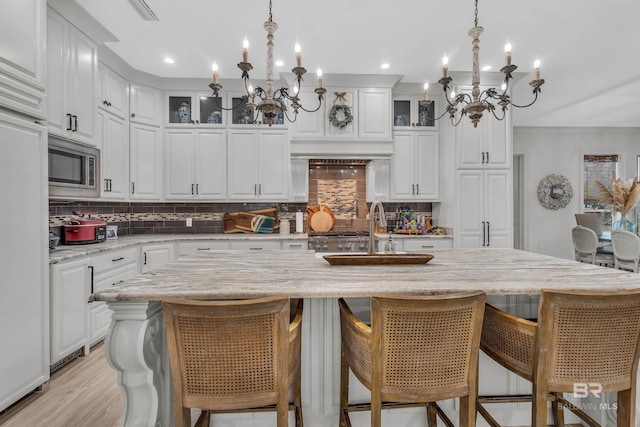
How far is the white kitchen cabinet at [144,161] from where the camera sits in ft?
12.6

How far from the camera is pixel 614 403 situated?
162 cm

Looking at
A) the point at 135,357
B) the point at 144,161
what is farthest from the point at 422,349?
the point at 144,161

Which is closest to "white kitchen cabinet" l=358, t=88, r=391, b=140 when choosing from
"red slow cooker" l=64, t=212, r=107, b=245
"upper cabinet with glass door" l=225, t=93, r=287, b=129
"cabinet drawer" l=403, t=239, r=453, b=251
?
"upper cabinet with glass door" l=225, t=93, r=287, b=129

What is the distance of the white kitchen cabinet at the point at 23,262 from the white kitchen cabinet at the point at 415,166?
3489 mm

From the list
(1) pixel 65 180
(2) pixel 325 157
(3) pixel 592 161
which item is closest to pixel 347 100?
(2) pixel 325 157

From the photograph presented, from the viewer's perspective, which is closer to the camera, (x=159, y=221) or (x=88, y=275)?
(x=88, y=275)

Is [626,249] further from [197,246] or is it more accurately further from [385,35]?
[197,246]

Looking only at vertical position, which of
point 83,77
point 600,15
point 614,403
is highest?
point 600,15

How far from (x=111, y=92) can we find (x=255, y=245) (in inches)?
90.3

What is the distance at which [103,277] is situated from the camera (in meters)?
2.89

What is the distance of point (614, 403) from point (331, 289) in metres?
1.62

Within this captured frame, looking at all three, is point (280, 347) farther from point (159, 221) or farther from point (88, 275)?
point (159, 221)

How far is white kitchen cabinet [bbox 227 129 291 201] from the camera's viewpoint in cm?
417

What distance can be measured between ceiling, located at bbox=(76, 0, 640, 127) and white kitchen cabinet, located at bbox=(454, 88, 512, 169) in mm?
671
